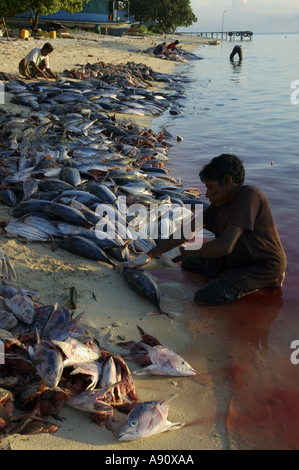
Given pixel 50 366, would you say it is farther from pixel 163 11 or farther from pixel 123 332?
pixel 163 11

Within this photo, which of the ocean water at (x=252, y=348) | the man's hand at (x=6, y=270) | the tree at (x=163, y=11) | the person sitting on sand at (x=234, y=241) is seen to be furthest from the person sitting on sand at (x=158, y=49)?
the tree at (x=163, y=11)

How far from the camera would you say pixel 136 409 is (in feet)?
7.86

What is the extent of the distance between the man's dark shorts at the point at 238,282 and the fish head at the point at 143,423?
1.65 metres

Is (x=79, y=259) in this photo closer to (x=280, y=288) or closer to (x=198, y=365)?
(x=198, y=365)

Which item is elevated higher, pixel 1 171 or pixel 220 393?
pixel 1 171

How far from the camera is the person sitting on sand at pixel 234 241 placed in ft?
11.3

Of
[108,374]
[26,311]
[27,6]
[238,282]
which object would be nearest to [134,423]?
Result: [108,374]

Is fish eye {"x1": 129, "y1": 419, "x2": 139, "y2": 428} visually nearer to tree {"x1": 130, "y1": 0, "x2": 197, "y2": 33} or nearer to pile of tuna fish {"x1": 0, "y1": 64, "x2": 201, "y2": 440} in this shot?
pile of tuna fish {"x1": 0, "y1": 64, "x2": 201, "y2": 440}

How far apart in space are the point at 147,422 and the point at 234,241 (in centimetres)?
168

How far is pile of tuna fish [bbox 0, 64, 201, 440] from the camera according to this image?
242 cm

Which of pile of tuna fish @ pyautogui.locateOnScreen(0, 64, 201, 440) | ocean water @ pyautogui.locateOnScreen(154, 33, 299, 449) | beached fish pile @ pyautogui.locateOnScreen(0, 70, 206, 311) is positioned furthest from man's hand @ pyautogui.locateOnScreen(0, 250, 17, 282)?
ocean water @ pyautogui.locateOnScreen(154, 33, 299, 449)

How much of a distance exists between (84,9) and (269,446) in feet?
151

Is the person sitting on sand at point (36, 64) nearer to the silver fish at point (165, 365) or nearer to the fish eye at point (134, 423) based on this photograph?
the silver fish at point (165, 365)
